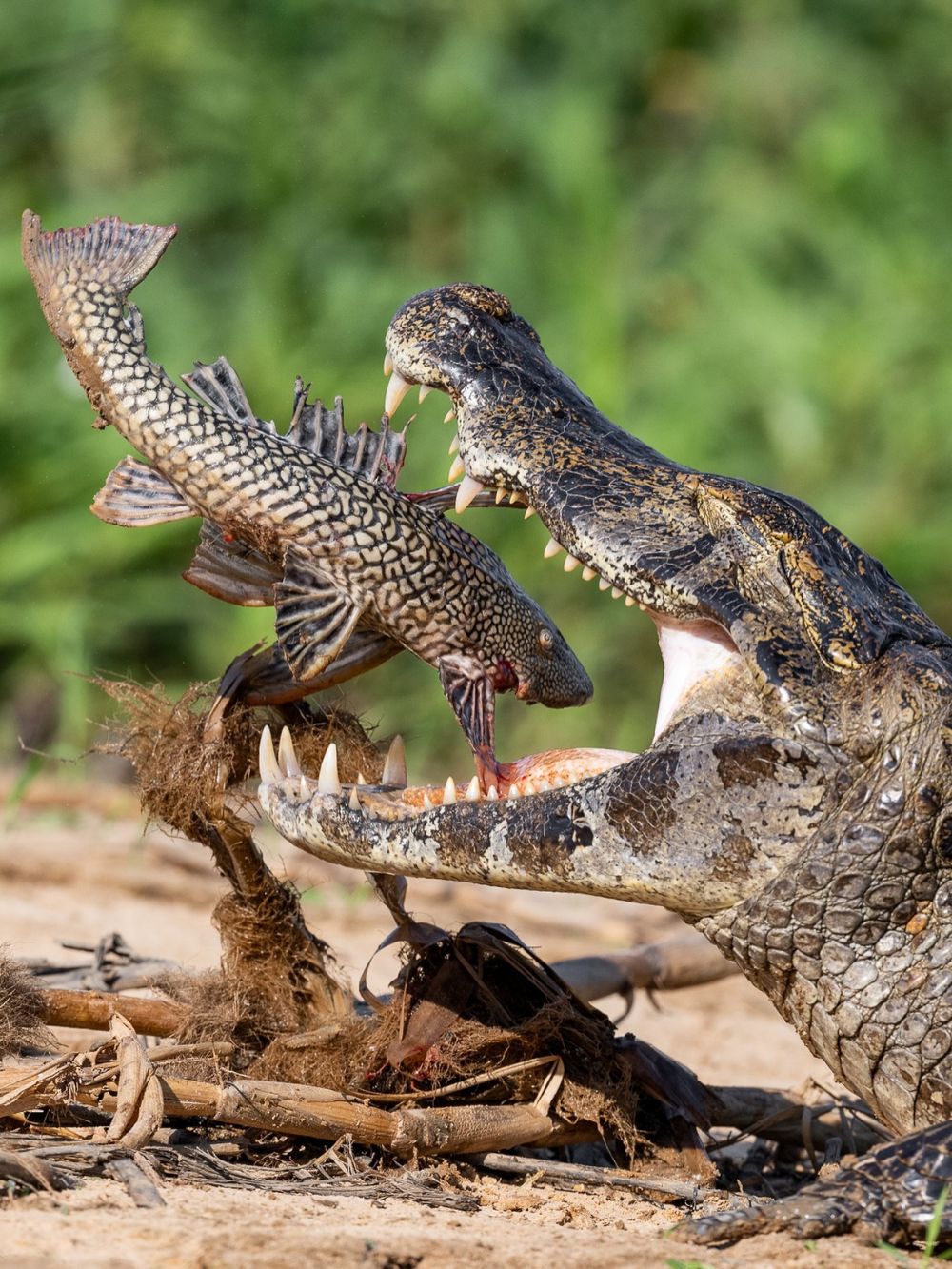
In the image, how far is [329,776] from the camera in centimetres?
258

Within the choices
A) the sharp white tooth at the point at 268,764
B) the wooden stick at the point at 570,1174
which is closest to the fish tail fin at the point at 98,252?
the sharp white tooth at the point at 268,764

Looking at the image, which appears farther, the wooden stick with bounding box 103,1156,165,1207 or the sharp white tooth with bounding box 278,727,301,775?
the sharp white tooth with bounding box 278,727,301,775

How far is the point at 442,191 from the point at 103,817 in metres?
5.58

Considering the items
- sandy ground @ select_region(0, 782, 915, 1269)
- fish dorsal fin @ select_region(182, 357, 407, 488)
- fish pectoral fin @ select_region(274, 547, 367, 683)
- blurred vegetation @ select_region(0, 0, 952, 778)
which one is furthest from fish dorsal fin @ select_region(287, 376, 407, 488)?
blurred vegetation @ select_region(0, 0, 952, 778)

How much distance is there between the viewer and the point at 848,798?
2307 mm

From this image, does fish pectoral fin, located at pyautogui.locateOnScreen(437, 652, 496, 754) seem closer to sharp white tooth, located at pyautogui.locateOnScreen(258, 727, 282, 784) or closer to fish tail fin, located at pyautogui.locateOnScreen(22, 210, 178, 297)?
sharp white tooth, located at pyautogui.locateOnScreen(258, 727, 282, 784)

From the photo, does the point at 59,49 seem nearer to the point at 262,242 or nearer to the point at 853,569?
the point at 262,242

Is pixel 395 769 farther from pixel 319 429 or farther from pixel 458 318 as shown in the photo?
pixel 458 318

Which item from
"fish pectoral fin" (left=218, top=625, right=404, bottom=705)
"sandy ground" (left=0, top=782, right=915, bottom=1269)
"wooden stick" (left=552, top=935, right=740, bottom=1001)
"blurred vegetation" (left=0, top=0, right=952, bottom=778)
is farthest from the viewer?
"blurred vegetation" (left=0, top=0, right=952, bottom=778)

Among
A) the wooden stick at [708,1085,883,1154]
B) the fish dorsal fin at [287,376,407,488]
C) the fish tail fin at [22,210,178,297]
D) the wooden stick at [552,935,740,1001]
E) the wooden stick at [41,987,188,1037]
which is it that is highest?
the fish tail fin at [22,210,178,297]

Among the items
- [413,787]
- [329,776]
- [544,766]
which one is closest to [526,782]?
[544,766]

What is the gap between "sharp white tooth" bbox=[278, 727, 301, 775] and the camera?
269 centimetres

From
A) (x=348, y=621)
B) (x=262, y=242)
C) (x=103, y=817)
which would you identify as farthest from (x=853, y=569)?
(x=262, y=242)

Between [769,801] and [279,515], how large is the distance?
0.97 metres
